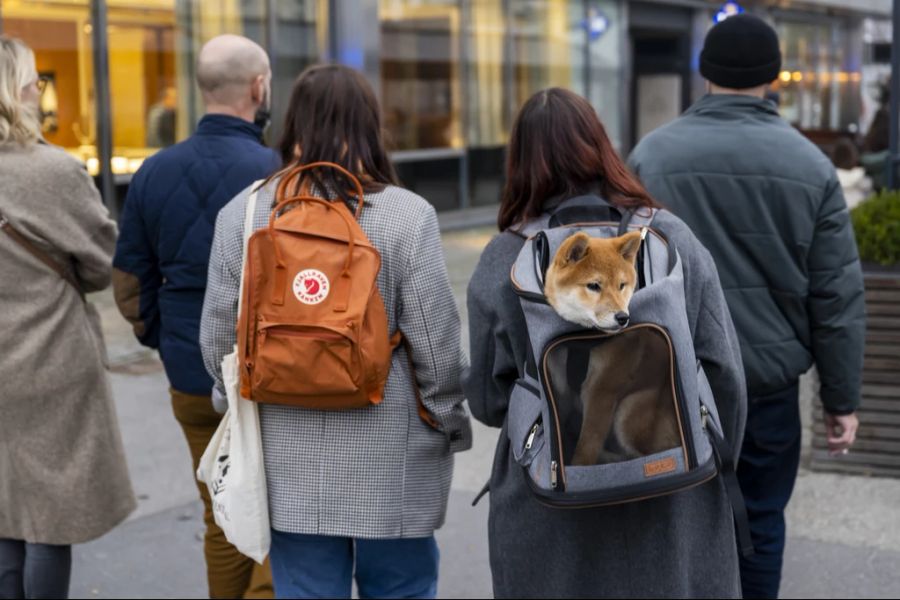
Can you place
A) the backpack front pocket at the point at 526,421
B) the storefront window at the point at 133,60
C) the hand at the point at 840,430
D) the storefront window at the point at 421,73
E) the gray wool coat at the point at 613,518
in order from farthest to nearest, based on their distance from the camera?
1. the storefront window at the point at 421,73
2. the storefront window at the point at 133,60
3. the hand at the point at 840,430
4. the gray wool coat at the point at 613,518
5. the backpack front pocket at the point at 526,421

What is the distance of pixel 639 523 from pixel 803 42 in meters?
31.2

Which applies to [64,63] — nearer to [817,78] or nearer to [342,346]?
[342,346]

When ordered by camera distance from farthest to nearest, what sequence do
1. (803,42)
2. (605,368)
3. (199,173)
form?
(803,42) → (199,173) → (605,368)

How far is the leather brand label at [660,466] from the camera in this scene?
Answer: 2639 millimetres

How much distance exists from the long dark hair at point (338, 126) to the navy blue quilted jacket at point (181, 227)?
2.08 feet

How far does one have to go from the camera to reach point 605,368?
8.50 ft

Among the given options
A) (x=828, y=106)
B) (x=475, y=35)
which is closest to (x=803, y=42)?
(x=828, y=106)

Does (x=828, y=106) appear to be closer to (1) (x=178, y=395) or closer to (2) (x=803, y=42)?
(2) (x=803, y=42)

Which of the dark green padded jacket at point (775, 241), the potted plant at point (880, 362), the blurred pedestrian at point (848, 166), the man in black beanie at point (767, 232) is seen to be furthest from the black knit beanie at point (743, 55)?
the blurred pedestrian at point (848, 166)

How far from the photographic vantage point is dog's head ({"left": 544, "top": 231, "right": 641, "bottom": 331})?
2527 mm

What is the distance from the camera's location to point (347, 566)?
357 centimetres

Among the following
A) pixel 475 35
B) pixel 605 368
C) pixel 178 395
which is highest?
pixel 475 35

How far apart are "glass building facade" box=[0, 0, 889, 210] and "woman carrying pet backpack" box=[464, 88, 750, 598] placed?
34.2 ft

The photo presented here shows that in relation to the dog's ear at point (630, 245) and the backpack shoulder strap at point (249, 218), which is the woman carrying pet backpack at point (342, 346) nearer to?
the backpack shoulder strap at point (249, 218)
